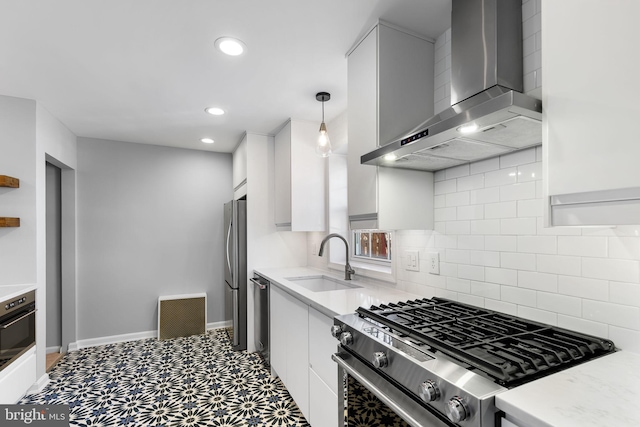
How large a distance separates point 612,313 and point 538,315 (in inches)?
10.3

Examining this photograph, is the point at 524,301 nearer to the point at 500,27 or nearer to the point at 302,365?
the point at 500,27

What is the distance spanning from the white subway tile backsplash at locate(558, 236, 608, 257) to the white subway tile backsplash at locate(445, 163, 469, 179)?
22.6 inches

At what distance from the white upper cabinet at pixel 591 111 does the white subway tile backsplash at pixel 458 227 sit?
755 mm

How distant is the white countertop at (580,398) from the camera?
0.70 m

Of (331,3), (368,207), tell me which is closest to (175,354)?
(368,207)

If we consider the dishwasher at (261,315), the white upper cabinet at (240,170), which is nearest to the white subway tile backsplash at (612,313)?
the dishwasher at (261,315)

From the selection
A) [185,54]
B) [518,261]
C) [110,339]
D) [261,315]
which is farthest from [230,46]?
[110,339]

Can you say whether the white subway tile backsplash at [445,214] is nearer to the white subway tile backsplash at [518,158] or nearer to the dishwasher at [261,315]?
the white subway tile backsplash at [518,158]

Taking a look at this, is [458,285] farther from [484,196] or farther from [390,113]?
[390,113]

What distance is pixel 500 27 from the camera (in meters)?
1.29

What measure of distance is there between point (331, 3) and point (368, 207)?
105 centimetres

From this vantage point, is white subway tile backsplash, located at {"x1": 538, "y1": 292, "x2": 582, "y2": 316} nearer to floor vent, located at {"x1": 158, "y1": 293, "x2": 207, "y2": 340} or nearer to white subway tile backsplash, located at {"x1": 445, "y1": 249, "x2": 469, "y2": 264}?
white subway tile backsplash, located at {"x1": 445, "y1": 249, "x2": 469, "y2": 264}

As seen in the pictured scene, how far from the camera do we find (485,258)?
1.56 m

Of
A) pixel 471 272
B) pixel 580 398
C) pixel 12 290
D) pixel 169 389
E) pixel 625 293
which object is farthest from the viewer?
pixel 169 389
